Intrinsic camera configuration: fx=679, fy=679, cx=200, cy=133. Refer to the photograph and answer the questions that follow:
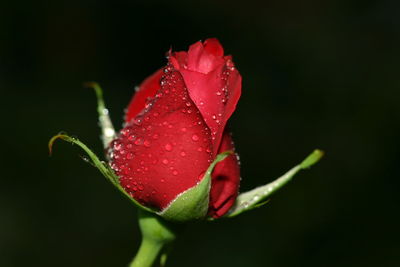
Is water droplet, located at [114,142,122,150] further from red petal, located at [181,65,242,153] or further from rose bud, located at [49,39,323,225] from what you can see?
red petal, located at [181,65,242,153]

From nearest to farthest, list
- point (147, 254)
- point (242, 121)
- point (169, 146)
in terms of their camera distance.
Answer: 1. point (169, 146)
2. point (147, 254)
3. point (242, 121)

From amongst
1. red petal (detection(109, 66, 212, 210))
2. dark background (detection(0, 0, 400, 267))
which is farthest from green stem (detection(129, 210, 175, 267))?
dark background (detection(0, 0, 400, 267))

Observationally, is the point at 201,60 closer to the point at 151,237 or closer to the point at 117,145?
the point at 117,145

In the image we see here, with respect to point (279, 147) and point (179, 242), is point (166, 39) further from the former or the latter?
point (179, 242)

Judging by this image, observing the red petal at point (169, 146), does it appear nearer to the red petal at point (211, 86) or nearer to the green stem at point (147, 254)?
the red petal at point (211, 86)

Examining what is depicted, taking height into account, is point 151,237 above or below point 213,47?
below

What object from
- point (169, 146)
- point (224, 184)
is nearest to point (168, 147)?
point (169, 146)
